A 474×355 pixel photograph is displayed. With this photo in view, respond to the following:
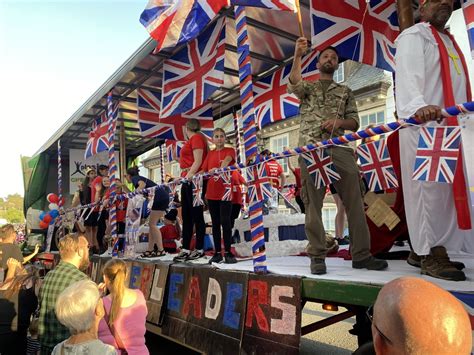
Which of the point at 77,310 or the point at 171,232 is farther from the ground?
the point at 171,232

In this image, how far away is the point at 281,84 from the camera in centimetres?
660

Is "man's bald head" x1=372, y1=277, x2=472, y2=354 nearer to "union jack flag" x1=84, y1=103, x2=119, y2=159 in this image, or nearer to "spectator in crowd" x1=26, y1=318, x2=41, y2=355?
"spectator in crowd" x1=26, y1=318, x2=41, y2=355

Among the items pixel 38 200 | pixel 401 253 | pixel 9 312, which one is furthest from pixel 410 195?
pixel 38 200

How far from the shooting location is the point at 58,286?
3.37m

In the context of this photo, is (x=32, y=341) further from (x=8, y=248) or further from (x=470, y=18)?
(x=470, y=18)

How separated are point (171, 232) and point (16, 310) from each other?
3942mm

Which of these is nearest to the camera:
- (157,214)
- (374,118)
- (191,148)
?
(191,148)

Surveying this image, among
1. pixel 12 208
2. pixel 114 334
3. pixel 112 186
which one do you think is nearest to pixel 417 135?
→ pixel 114 334

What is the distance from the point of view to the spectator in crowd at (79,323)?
7.76 ft

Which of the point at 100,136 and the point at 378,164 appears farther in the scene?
the point at 100,136

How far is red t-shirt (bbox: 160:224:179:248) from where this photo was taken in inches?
304

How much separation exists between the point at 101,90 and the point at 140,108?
826 mm

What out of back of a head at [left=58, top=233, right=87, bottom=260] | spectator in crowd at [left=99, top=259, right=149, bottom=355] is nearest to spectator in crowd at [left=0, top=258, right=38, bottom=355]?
back of a head at [left=58, top=233, right=87, bottom=260]

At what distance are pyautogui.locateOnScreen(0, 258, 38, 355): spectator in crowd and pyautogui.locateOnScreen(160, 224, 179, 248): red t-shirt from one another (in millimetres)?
3541
